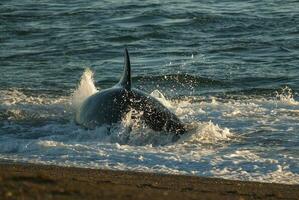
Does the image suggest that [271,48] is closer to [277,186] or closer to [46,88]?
[46,88]

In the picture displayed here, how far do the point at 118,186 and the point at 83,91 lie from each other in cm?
864

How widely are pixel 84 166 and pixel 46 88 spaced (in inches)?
265

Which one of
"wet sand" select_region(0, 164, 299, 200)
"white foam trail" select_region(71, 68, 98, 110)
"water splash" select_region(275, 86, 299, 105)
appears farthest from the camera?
"water splash" select_region(275, 86, 299, 105)

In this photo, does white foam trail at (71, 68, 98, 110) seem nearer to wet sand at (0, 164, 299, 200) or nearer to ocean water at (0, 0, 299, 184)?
ocean water at (0, 0, 299, 184)

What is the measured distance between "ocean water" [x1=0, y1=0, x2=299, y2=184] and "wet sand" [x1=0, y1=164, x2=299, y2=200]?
75cm

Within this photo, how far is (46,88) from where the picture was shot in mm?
15688

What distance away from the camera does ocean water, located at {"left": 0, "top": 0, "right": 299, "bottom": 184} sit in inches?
384

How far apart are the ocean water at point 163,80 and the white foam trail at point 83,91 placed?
36 millimetres

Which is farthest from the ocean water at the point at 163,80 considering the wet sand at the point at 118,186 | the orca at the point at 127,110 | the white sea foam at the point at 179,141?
the wet sand at the point at 118,186

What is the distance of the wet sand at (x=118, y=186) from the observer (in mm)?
5199

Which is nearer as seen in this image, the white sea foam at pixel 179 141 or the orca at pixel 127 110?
the white sea foam at pixel 179 141

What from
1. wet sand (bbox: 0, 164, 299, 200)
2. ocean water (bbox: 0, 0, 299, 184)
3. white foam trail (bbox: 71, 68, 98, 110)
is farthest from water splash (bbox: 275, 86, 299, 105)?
wet sand (bbox: 0, 164, 299, 200)

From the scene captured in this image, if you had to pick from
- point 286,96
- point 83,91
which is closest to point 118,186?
point 83,91

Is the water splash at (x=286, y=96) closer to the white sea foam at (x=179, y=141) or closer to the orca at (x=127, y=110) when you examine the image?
the white sea foam at (x=179, y=141)
